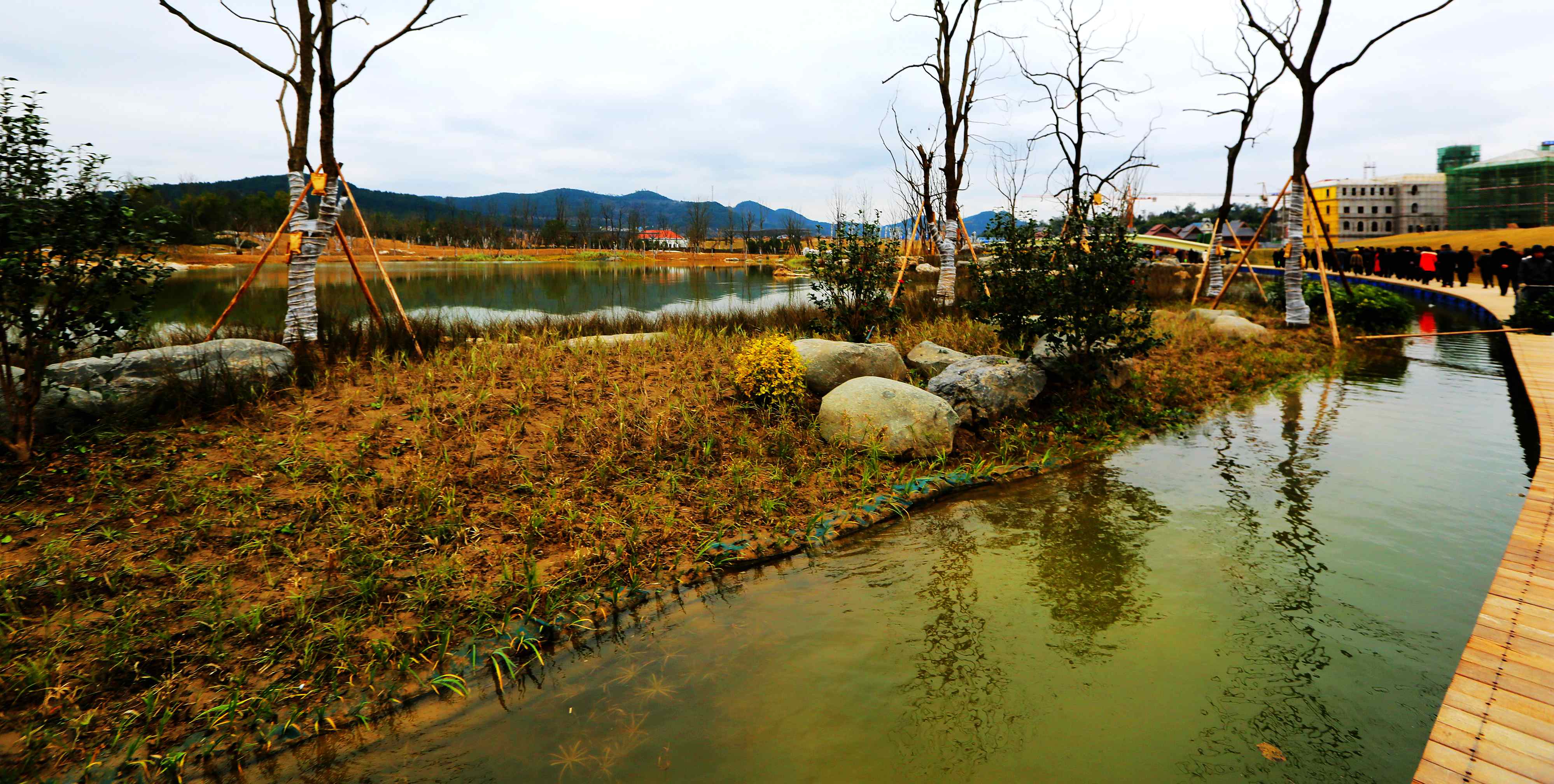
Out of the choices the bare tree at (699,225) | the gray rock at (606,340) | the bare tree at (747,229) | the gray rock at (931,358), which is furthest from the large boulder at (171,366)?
the bare tree at (699,225)

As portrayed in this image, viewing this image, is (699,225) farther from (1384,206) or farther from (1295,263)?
(1384,206)

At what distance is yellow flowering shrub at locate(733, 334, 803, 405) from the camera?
703 centimetres

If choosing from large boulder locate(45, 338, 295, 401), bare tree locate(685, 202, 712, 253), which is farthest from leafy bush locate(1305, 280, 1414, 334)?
bare tree locate(685, 202, 712, 253)

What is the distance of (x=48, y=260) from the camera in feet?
15.2

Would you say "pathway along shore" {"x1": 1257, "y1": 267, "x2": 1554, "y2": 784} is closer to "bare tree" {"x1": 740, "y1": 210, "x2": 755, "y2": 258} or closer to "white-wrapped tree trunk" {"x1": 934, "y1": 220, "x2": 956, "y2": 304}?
"white-wrapped tree trunk" {"x1": 934, "y1": 220, "x2": 956, "y2": 304}

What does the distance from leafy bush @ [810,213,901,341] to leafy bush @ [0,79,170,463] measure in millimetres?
6611

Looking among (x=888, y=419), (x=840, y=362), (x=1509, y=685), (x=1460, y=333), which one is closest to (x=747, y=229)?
(x=1460, y=333)

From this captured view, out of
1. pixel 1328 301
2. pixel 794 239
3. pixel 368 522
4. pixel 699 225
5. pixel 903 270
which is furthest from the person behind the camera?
pixel 699 225

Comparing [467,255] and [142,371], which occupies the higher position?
[467,255]

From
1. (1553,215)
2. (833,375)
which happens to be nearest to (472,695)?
(833,375)

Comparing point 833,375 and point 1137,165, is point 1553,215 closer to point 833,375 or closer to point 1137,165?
point 1137,165

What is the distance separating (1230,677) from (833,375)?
15.7ft

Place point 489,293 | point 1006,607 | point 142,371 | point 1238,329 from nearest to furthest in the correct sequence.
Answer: point 1006,607 → point 142,371 → point 1238,329 → point 489,293

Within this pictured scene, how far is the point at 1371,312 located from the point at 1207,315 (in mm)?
3170
